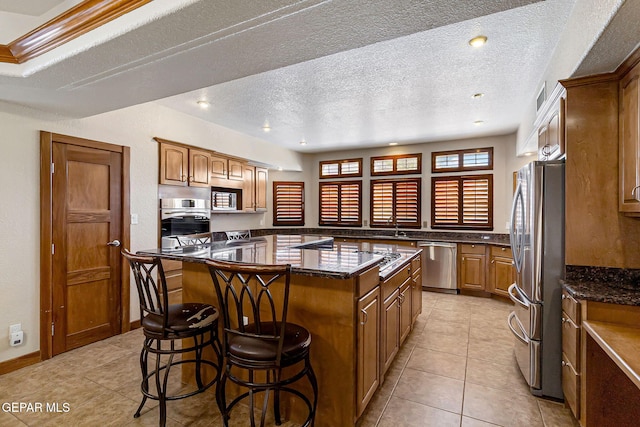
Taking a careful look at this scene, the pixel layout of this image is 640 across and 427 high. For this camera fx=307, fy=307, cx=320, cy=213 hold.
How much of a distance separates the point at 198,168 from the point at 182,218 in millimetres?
743

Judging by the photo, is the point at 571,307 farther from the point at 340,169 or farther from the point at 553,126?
the point at 340,169

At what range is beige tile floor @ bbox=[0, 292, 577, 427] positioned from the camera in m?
2.05

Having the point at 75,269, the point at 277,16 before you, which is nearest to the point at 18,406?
the point at 75,269

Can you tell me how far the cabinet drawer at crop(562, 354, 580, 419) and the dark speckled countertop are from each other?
1.72 ft

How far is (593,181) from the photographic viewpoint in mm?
2156

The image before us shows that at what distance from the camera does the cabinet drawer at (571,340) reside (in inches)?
76.2

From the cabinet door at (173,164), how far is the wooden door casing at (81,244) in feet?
1.37

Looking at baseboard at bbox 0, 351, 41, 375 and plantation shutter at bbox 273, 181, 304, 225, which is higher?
plantation shutter at bbox 273, 181, 304, 225

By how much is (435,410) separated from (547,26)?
111 inches

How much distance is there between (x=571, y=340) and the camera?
203 cm

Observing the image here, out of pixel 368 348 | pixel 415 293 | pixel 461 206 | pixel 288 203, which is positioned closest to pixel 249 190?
pixel 288 203

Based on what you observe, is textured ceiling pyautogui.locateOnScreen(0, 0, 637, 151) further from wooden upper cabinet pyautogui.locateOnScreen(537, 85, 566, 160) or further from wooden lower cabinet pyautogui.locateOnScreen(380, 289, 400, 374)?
wooden lower cabinet pyautogui.locateOnScreen(380, 289, 400, 374)

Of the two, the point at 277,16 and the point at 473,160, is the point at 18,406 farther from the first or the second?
the point at 473,160

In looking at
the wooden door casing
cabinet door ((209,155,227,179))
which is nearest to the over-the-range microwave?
cabinet door ((209,155,227,179))
